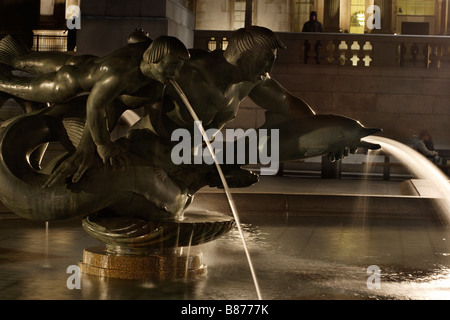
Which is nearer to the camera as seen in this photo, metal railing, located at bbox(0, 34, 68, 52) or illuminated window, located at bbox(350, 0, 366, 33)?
metal railing, located at bbox(0, 34, 68, 52)

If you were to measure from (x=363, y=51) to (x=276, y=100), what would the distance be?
22336 millimetres

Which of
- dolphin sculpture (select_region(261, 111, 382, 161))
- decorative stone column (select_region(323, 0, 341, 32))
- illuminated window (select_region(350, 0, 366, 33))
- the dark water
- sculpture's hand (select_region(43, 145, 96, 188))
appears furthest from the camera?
illuminated window (select_region(350, 0, 366, 33))

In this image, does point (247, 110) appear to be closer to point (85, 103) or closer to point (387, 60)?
point (387, 60)

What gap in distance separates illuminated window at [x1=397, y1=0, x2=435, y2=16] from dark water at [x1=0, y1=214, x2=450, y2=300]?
36662mm

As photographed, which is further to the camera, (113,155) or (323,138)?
(323,138)

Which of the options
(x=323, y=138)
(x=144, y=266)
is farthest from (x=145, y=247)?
(x=323, y=138)

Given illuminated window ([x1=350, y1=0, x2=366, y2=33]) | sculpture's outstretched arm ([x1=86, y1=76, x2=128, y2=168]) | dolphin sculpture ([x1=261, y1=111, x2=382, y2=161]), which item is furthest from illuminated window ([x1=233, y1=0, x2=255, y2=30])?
sculpture's outstretched arm ([x1=86, y1=76, x2=128, y2=168])

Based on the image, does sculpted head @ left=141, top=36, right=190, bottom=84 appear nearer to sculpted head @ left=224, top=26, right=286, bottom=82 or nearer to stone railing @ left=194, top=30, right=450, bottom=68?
sculpted head @ left=224, top=26, right=286, bottom=82

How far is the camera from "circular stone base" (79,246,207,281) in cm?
647

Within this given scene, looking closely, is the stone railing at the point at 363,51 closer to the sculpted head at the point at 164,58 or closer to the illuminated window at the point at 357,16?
the illuminated window at the point at 357,16

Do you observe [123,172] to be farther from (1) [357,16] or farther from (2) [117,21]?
(1) [357,16]

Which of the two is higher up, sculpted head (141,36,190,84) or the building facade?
the building facade

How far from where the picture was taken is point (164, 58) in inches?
236
